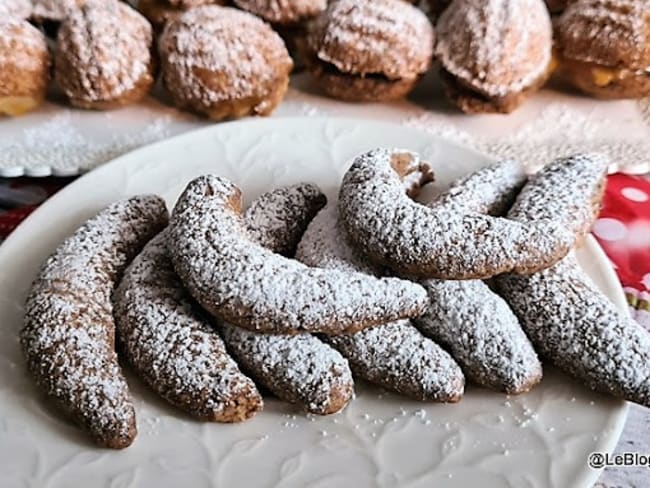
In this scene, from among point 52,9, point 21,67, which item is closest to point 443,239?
point 21,67

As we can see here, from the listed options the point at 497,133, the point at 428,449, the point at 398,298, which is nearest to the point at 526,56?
the point at 497,133

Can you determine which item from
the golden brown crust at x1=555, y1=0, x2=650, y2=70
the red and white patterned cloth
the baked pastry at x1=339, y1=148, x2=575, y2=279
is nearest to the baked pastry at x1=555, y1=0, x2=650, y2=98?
the golden brown crust at x1=555, y1=0, x2=650, y2=70

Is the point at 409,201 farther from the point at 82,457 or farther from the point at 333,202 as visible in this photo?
the point at 82,457

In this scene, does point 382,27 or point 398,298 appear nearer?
point 398,298

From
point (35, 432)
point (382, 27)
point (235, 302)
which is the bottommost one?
point (35, 432)

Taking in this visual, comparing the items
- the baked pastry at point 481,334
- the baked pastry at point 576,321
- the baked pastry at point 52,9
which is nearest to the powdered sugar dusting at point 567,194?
the baked pastry at point 576,321

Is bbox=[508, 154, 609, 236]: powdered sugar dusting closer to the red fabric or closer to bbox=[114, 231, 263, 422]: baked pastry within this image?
the red fabric

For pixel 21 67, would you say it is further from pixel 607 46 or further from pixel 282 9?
pixel 607 46
